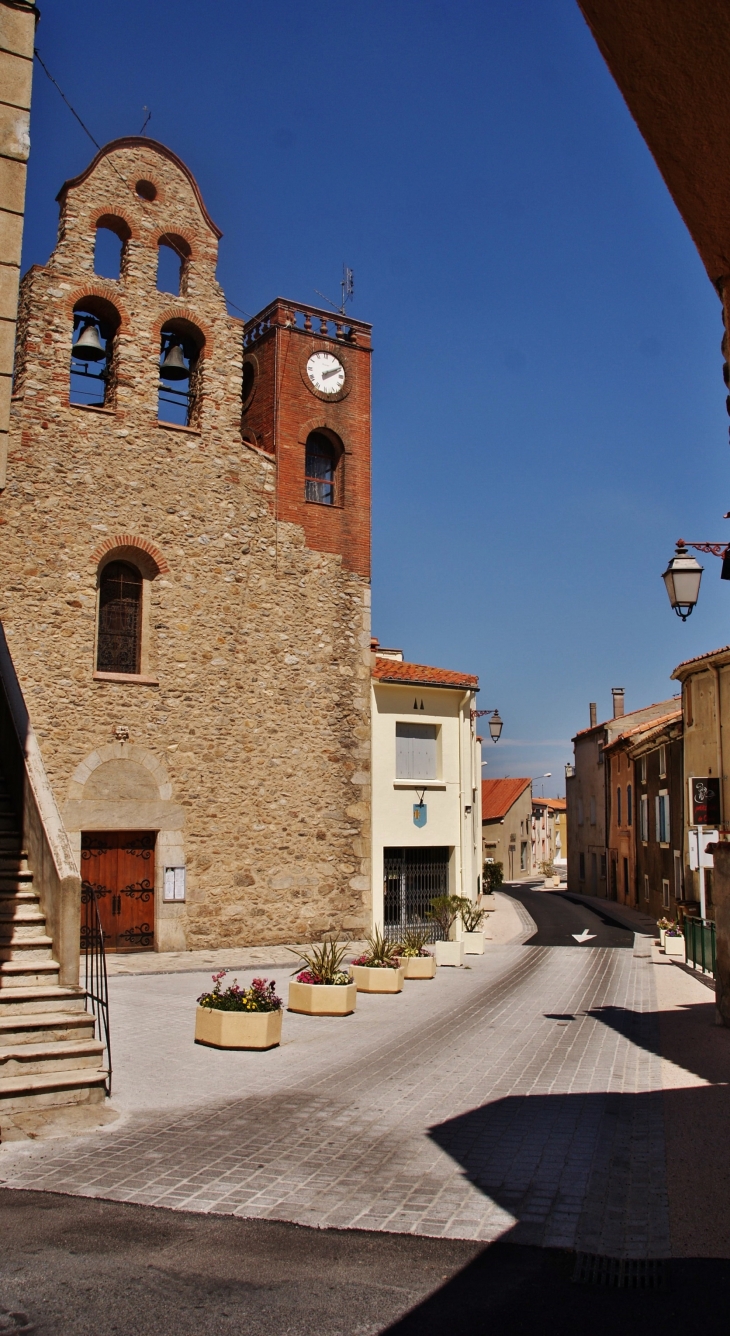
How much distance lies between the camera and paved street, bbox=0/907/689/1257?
5836mm

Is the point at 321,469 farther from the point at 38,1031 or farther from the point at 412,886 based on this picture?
the point at 38,1031

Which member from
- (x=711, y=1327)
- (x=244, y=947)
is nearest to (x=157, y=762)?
(x=244, y=947)

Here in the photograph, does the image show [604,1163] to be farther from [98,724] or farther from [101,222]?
[101,222]

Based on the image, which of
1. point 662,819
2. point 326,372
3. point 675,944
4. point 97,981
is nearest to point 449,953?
point 675,944

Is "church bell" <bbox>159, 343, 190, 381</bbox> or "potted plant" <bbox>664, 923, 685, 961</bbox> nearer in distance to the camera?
"church bell" <bbox>159, 343, 190, 381</bbox>

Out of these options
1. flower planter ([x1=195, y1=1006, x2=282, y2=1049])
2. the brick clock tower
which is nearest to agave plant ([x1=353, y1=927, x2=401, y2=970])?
flower planter ([x1=195, y1=1006, x2=282, y2=1049])

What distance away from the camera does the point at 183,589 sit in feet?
61.0

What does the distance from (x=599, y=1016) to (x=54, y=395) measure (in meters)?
13.7

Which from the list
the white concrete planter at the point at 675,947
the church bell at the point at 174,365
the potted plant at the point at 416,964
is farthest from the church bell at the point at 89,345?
the white concrete planter at the point at 675,947

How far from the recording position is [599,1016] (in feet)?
42.4

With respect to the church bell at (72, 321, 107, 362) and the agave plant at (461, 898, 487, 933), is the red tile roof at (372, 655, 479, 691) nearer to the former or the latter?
the agave plant at (461, 898, 487, 933)

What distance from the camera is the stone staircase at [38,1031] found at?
7352 millimetres

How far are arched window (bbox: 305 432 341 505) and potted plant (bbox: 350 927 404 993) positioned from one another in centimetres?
1044

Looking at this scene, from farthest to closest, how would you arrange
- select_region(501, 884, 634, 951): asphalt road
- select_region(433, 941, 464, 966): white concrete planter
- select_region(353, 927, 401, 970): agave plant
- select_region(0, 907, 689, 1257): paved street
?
select_region(501, 884, 634, 951): asphalt road < select_region(433, 941, 464, 966): white concrete planter < select_region(353, 927, 401, 970): agave plant < select_region(0, 907, 689, 1257): paved street
